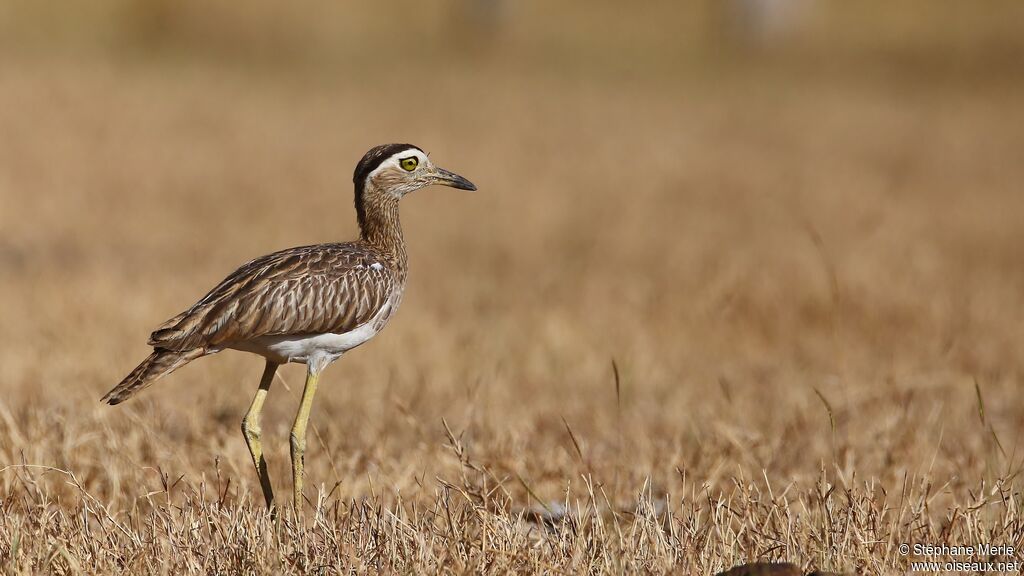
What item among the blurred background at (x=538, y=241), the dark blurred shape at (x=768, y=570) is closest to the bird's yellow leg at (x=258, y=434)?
the blurred background at (x=538, y=241)

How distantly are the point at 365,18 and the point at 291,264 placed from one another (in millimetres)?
25239

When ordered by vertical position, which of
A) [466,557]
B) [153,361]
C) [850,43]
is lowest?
[850,43]

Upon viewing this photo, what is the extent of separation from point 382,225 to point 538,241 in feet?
24.2

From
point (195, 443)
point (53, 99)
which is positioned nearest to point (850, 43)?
point (53, 99)

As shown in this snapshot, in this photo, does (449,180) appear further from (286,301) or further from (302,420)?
(302,420)

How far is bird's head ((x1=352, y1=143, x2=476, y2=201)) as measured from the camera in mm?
5188

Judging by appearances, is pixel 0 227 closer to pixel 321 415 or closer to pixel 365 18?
pixel 321 415

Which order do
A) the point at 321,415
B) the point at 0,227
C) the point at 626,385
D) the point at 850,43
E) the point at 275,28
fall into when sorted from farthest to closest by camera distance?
the point at 850,43 < the point at 275,28 < the point at 0,227 < the point at 626,385 < the point at 321,415

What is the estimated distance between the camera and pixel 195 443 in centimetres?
598

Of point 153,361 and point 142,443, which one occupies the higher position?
point 153,361

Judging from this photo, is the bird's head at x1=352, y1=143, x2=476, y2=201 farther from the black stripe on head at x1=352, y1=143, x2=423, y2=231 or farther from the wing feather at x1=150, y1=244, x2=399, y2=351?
the wing feather at x1=150, y1=244, x2=399, y2=351

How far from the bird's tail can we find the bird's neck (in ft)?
3.10

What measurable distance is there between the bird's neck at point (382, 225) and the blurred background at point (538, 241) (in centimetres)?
82

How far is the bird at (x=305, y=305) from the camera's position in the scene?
4617 millimetres
